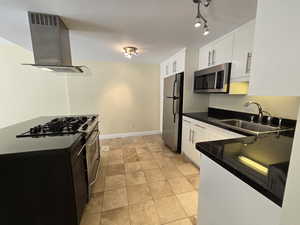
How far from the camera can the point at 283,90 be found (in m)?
0.52

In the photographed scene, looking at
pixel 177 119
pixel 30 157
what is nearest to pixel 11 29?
pixel 30 157

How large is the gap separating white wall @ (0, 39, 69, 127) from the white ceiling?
1.27 metres

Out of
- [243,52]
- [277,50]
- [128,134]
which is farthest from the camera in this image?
[128,134]

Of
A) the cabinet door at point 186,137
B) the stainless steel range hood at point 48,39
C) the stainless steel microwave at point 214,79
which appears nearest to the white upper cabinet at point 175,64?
the stainless steel microwave at point 214,79

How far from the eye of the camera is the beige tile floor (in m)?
1.57

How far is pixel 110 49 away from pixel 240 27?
2286 millimetres

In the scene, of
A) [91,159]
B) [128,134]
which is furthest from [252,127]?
[128,134]

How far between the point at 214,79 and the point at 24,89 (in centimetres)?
449

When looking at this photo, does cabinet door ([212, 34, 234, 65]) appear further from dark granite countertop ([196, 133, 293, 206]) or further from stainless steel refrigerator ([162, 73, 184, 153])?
dark granite countertop ([196, 133, 293, 206])

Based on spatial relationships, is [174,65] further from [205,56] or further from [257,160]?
[257,160]

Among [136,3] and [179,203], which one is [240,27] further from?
[179,203]

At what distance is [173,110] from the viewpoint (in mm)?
3041

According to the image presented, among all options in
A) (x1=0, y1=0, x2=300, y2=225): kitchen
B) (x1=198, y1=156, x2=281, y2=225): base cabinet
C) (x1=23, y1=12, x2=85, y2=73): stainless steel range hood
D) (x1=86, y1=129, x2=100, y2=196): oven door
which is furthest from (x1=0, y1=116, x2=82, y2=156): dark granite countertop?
(x1=198, y1=156, x2=281, y2=225): base cabinet

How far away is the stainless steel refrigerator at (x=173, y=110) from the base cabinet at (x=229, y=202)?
1.91 metres
